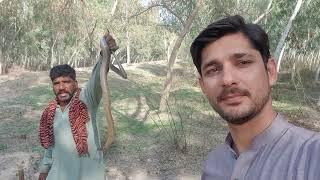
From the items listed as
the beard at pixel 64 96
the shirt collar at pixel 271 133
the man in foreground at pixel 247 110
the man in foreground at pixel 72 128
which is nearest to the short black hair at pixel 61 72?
the man in foreground at pixel 72 128

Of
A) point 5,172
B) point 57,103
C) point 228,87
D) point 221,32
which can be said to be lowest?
point 5,172

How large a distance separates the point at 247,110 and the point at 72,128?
169 cm

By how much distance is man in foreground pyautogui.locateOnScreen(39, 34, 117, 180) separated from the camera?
8.85 feet

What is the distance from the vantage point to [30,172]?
19.6 ft

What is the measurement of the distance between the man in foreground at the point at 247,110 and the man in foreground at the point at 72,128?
142 cm

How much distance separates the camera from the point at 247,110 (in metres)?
1.22

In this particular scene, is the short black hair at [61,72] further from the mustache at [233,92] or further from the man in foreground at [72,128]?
the mustache at [233,92]

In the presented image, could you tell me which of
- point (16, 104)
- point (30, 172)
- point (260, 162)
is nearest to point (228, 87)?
point (260, 162)

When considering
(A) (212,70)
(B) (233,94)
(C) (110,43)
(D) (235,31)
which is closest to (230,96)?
(B) (233,94)

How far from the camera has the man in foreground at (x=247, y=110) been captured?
109cm

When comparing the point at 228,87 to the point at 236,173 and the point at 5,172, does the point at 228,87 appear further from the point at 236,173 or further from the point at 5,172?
the point at 5,172

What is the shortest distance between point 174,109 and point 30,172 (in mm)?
4407

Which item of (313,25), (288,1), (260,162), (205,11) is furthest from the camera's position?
(313,25)

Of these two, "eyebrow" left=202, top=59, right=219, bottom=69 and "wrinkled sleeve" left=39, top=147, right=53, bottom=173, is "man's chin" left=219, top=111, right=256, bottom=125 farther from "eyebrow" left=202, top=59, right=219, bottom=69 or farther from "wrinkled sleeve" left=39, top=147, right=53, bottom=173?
"wrinkled sleeve" left=39, top=147, right=53, bottom=173
